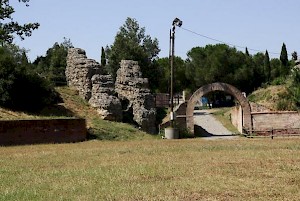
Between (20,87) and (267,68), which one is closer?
(20,87)

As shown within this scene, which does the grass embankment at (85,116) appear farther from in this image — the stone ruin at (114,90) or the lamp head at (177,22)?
the lamp head at (177,22)

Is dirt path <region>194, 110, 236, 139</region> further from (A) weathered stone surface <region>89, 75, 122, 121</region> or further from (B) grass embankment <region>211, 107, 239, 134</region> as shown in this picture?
(A) weathered stone surface <region>89, 75, 122, 121</region>

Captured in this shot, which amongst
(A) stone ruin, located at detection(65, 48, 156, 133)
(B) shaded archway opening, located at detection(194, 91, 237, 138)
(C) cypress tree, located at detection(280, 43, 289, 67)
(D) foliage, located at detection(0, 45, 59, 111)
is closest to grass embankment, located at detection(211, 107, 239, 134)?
(B) shaded archway opening, located at detection(194, 91, 237, 138)

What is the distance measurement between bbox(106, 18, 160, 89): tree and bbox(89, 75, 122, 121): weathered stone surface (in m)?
20.8

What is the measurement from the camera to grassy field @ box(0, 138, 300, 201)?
396 inches

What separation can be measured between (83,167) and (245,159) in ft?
17.5

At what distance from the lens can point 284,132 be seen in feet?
141

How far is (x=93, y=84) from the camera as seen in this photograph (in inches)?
1534

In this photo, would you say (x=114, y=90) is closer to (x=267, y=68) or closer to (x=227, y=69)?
(x=227, y=69)

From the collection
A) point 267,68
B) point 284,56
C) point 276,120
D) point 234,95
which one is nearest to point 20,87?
point 234,95

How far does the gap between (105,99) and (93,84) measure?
2084 mm

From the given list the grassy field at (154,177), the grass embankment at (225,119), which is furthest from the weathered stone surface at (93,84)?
the grassy field at (154,177)

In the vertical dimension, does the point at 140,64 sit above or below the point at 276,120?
above

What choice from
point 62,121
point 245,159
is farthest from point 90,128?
point 245,159
